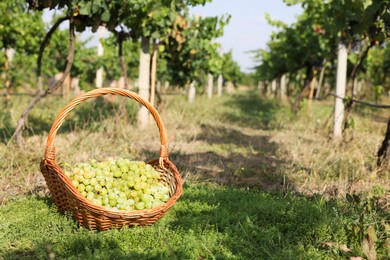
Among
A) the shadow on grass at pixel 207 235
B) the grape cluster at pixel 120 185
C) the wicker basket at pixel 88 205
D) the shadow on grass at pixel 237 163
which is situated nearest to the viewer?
the shadow on grass at pixel 207 235

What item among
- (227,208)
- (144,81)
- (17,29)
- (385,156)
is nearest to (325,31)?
(144,81)

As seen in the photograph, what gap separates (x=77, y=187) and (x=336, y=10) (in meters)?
4.57

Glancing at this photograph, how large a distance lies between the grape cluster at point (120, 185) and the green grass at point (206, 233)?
217mm

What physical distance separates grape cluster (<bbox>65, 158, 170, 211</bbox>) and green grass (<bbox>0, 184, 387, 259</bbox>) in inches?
8.5

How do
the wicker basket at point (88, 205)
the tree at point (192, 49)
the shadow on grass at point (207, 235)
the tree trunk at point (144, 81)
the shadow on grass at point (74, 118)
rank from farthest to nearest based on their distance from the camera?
the tree at point (192, 49) → the tree trunk at point (144, 81) → the shadow on grass at point (74, 118) → the wicker basket at point (88, 205) → the shadow on grass at point (207, 235)

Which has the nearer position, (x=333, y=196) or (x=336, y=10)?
(x=333, y=196)

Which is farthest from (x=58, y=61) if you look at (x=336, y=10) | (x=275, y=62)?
(x=336, y=10)

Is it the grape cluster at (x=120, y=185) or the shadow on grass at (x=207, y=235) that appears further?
the grape cluster at (x=120, y=185)

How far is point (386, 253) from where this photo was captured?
2.86 metres

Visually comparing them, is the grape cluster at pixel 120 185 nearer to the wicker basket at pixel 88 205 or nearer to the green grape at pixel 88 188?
the green grape at pixel 88 188

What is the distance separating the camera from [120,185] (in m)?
3.43

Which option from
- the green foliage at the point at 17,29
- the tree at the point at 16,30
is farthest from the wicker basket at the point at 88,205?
the green foliage at the point at 17,29

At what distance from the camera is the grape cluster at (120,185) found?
3.28m

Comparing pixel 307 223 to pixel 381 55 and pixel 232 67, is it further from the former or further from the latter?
pixel 232 67
